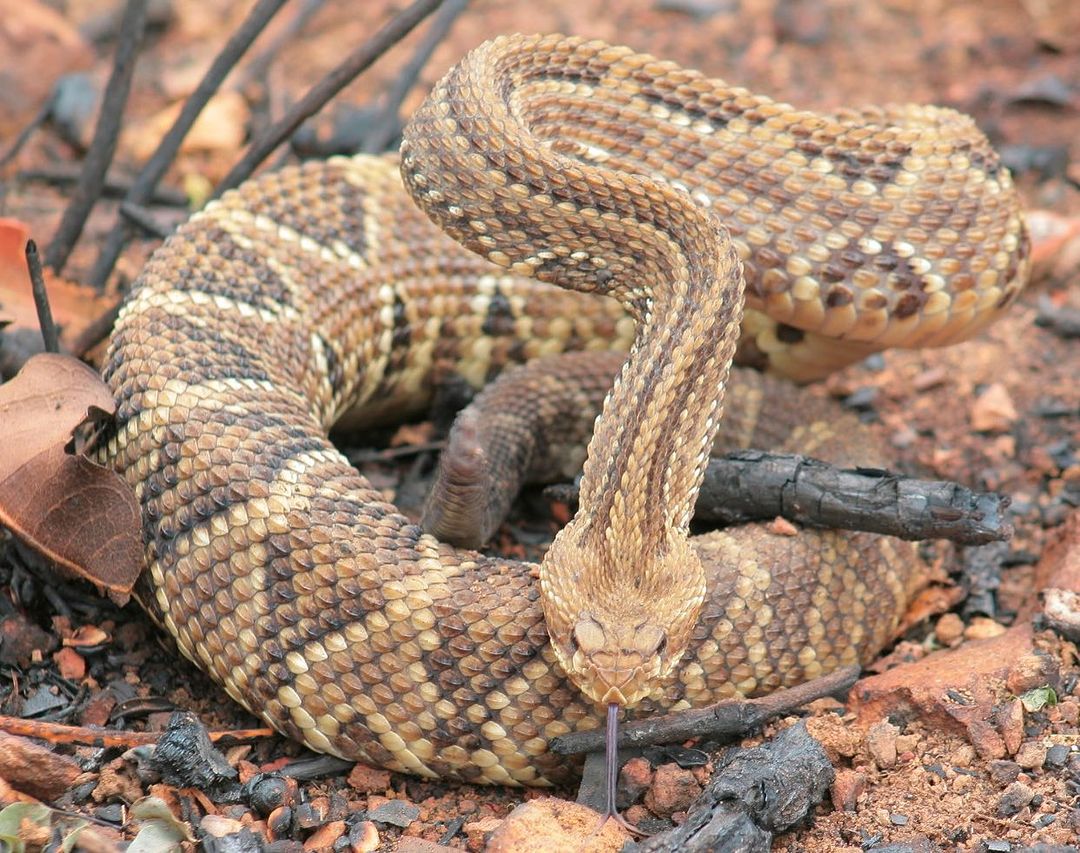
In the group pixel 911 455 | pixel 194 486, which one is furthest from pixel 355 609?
pixel 911 455

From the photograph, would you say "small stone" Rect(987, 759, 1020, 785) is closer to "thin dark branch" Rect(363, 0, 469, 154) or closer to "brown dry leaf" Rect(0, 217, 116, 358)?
"brown dry leaf" Rect(0, 217, 116, 358)

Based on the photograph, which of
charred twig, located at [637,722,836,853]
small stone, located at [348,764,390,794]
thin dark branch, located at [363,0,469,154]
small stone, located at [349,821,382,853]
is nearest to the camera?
charred twig, located at [637,722,836,853]

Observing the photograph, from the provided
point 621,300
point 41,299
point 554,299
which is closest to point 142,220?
point 41,299

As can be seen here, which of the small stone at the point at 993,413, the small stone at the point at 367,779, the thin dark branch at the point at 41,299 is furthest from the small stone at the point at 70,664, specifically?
the small stone at the point at 993,413

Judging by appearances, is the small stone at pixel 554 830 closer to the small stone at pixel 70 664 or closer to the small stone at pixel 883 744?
the small stone at pixel 883 744

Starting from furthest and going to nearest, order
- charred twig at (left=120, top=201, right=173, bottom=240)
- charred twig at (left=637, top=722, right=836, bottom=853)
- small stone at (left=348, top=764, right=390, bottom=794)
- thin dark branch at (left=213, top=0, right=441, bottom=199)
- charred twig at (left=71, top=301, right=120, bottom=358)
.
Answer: charred twig at (left=120, top=201, right=173, bottom=240), thin dark branch at (left=213, top=0, right=441, bottom=199), charred twig at (left=71, top=301, right=120, bottom=358), small stone at (left=348, top=764, right=390, bottom=794), charred twig at (left=637, top=722, right=836, bottom=853)

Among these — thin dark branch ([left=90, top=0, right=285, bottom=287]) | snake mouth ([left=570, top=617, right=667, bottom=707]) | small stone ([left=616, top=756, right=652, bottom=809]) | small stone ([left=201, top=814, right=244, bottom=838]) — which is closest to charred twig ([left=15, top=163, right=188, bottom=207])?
thin dark branch ([left=90, top=0, right=285, bottom=287])

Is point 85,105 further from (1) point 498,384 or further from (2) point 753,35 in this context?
(2) point 753,35

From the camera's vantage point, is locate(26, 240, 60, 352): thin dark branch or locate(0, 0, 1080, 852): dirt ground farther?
locate(26, 240, 60, 352): thin dark branch

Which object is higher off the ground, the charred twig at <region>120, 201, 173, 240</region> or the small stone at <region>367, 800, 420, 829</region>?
the charred twig at <region>120, 201, 173, 240</region>
